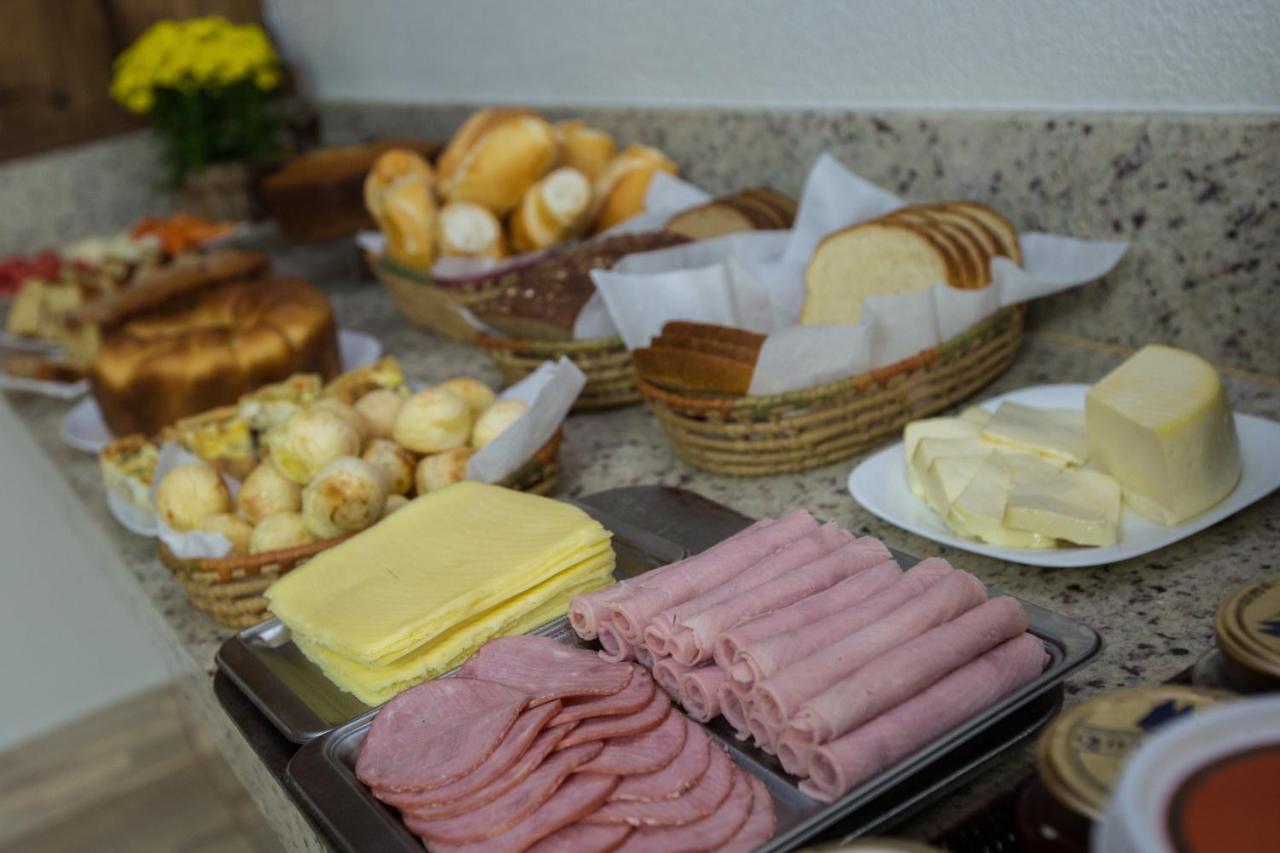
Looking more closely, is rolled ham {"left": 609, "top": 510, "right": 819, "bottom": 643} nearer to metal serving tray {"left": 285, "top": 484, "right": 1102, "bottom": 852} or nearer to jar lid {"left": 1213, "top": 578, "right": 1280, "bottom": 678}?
metal serving tray {"left": 285, "top": 484, "right": 1102, "bottom": 852}

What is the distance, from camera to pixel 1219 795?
381mm

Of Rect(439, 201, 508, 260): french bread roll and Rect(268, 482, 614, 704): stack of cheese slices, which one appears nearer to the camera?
Rect(268, 482, 614, 704): stack of cheese slices

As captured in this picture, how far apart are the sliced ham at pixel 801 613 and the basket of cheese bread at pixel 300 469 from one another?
44 centimetres

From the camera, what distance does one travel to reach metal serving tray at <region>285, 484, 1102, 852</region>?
1.98ft

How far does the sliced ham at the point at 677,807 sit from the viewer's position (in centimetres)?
60

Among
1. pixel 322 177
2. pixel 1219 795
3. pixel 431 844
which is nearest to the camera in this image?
pixel 1219 795

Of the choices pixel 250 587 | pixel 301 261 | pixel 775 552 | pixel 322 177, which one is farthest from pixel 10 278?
pixel 775 552

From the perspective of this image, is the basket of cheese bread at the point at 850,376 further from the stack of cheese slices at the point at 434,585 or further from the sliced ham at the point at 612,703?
the sliced ham at the point at 612,703

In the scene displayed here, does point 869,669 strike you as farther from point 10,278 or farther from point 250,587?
point 10,278

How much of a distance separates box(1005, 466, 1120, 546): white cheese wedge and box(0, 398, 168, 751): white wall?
2.35 metres

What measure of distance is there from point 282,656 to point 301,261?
5.16ft

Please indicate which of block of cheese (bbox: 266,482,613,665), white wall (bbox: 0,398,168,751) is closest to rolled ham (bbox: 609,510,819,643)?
block of cheese (bbox: 266,482,613,665)

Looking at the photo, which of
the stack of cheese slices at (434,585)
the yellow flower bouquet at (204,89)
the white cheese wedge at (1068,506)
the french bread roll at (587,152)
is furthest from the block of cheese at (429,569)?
the yellow flower bouquet at (204,89)

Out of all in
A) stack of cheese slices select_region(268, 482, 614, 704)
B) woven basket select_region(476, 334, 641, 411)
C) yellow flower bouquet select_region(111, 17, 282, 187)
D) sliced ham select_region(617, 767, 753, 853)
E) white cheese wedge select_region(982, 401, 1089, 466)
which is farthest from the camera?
yellow flower bouquet select_region(111, 17, 282, 187)
